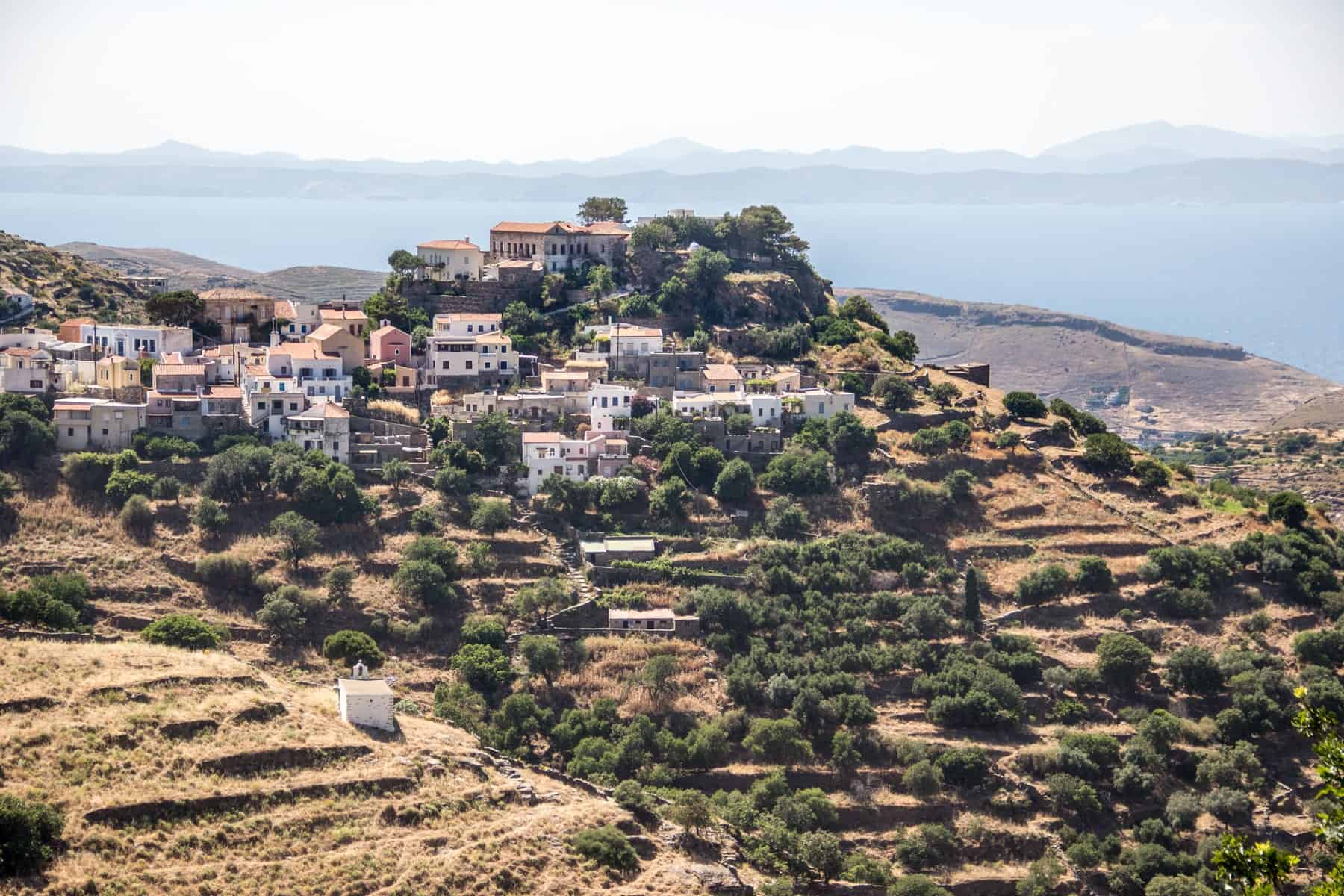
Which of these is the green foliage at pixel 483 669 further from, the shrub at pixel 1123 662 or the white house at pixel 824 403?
the white house at pixel 824 403

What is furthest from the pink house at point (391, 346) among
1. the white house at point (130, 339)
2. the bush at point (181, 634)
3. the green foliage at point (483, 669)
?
the bush at point (181, 634)

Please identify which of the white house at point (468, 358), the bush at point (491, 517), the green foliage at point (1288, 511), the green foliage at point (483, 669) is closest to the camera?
the green foliage at point (483, 669)

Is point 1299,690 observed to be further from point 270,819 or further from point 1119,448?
point 1119,448

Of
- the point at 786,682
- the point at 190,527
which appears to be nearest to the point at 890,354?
the point at 786,682

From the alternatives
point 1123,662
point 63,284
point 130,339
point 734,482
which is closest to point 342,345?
point 130,339

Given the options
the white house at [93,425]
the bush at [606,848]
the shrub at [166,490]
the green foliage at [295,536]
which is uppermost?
the white house at [93,425]

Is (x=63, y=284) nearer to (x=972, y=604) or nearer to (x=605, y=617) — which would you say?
(x=605, y=617)

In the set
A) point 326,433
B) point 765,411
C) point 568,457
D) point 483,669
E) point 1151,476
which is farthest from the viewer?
point 765,411

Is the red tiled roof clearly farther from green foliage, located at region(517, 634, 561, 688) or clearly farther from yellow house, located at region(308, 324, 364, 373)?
green foliage, located at region(517, 634, 561, 688)
